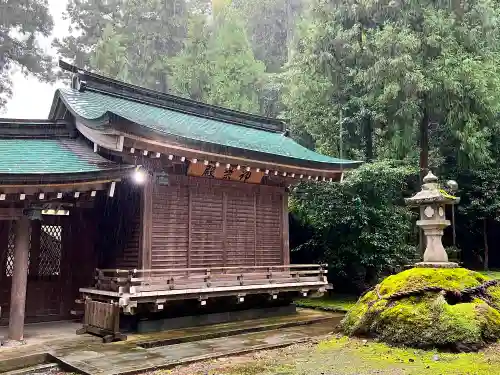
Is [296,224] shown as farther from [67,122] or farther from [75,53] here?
[75,53]

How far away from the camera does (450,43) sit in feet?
55.8

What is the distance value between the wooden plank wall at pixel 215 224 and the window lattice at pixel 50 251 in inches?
101

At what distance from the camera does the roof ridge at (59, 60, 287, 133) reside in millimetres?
12234

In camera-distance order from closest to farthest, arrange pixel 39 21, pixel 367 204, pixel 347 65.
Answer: pixel 367 204 < pixel 347 65 < pixel 39 21

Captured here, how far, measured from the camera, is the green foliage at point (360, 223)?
1530cm

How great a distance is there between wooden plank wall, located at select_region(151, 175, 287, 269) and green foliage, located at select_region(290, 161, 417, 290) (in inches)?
145

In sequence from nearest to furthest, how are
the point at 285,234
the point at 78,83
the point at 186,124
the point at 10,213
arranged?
the point at 10,213, the point at 78,83, the point at 285,234, the point at 186,124

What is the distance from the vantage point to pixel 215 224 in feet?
37.3

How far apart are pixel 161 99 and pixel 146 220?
5.51 metres

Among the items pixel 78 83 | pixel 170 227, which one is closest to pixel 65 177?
pixel 170 227

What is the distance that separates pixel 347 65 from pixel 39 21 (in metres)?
26.4

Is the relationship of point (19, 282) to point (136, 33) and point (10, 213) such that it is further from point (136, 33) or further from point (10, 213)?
point (136, 33)

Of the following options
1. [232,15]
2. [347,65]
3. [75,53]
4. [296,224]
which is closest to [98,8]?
[75,53]

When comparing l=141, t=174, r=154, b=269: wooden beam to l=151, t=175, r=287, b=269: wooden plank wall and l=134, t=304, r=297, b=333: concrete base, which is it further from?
l=134, t=304, r=297, b=333: concrete base
